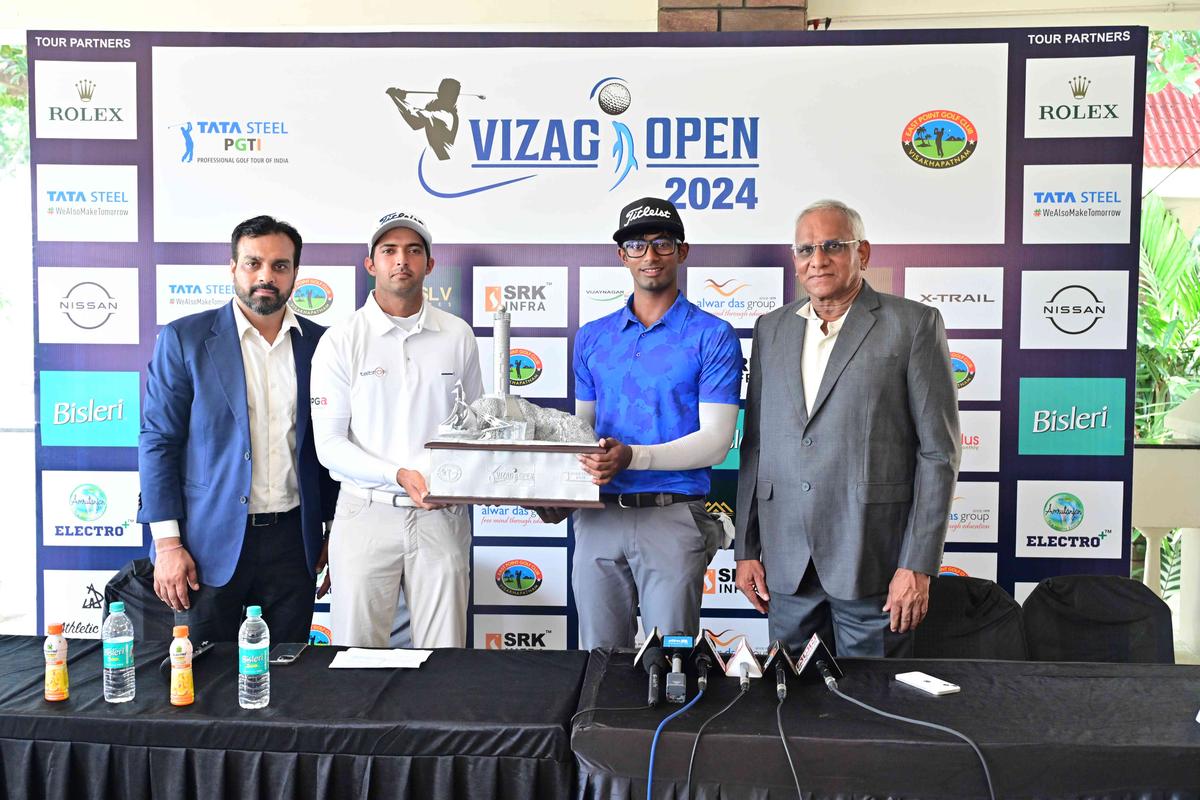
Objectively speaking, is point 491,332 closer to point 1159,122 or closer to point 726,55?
point 726,55

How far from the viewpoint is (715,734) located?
4.98ft

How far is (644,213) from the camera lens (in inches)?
97.8

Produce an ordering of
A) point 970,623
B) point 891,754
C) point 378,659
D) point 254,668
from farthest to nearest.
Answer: point 970,623
point 378,659
point 254,668
point 891,754

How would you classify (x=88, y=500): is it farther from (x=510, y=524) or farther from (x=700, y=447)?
(x=700, y=447)

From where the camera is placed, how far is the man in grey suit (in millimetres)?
2273

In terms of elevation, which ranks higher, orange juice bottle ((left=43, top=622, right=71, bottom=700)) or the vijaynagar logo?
the vijaynagar logo

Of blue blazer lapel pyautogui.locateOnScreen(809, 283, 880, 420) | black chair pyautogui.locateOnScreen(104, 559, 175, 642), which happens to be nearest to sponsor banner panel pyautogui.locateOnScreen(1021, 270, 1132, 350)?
blue blazer lapel pyautogui.locateOnScreen(809, 283, 880, 420)

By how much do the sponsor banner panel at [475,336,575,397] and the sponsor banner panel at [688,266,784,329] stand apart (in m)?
0.61

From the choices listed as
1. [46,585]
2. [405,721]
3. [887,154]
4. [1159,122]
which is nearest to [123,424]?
[46,585]

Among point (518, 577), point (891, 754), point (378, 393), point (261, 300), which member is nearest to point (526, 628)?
point (518, 577)

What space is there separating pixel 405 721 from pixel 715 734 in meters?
0.56

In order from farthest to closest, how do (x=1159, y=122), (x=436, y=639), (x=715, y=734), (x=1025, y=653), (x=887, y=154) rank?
(x=1159, y=122), (x=887, y=154), (x=436, y=639), (x=1025, y=653), (x=715, y=734)

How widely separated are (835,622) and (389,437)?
54.2 inches

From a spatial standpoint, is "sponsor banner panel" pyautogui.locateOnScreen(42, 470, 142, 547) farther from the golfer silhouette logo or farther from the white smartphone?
the white smartphone
